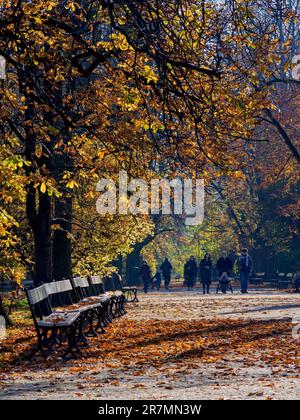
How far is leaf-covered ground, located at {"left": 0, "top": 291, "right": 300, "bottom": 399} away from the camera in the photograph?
10320 millimetres

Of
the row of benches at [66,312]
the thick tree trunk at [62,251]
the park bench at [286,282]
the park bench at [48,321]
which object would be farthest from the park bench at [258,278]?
the park bench at [48,321]

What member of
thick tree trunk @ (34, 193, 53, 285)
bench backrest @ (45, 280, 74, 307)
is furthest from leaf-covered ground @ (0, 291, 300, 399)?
thick tree trunk @ (34, 193, 53, 285)

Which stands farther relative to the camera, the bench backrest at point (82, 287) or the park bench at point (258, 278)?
the park bench at point (258, 278)

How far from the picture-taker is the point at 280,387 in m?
10.5

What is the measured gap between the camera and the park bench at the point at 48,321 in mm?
13750

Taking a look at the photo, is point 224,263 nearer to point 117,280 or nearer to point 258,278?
point 117,280

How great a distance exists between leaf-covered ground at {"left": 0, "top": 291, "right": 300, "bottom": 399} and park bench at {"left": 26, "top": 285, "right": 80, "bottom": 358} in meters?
0.28

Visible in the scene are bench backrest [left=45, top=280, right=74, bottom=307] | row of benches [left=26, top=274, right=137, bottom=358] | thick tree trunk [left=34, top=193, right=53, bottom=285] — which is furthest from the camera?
thick tree trunk [left=34, top=193, right=53, bottom=285]

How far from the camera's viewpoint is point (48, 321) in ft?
46.0

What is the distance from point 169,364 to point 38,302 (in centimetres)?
→ 248

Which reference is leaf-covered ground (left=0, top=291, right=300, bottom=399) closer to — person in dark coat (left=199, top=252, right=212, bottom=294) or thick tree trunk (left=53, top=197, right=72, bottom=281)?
thick tree trunk (left=53, top=197, right=72, bottom=281)

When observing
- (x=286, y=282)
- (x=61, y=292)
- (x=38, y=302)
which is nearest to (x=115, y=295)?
(x=61, y=292)

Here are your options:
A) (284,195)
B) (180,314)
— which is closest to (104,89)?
(180,314)

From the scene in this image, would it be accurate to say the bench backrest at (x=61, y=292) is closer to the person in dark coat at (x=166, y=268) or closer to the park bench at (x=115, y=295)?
the park bench at (x=115, y=295)
